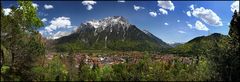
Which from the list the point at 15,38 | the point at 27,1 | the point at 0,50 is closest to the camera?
the point at 0,50

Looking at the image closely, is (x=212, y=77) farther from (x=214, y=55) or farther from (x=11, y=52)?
(x=11, y=52)

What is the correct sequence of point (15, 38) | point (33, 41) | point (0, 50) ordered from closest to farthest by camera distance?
point (0, 50) → point (15, 38) → point (33, 41)

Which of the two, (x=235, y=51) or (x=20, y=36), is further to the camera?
(x=235, y=51)

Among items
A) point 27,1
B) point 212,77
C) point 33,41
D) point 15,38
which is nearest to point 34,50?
point 33,41

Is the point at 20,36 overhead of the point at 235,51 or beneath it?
overhead

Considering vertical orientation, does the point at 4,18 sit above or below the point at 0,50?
above

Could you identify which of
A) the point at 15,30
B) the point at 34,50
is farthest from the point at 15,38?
the point at 34,50

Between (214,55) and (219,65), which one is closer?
(219,65)

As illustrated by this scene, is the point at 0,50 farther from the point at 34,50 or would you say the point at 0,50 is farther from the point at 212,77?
the point at 212,77

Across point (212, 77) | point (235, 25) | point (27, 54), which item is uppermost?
point (235, 25)
